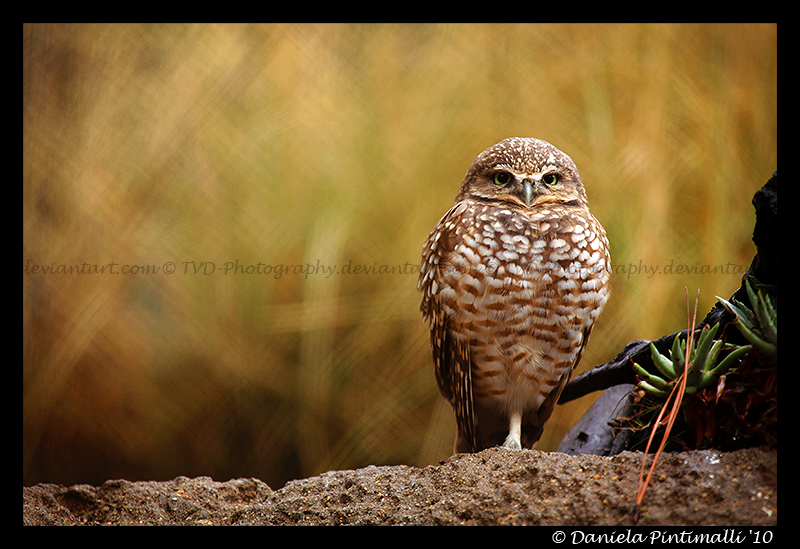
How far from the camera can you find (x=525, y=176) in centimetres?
138

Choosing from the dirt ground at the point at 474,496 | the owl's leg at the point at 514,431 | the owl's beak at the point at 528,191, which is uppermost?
the owl's beak at the point at 528,191

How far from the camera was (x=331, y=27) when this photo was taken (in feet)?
6.24

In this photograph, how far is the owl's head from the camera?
1.38 m

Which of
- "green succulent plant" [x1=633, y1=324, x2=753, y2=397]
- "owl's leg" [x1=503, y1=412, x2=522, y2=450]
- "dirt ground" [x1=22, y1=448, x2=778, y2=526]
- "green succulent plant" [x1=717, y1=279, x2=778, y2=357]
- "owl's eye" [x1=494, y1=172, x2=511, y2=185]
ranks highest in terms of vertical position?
"owl's eye" [x1=494, y1=172, x2=511, y2=185]

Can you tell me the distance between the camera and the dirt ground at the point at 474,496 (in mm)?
906

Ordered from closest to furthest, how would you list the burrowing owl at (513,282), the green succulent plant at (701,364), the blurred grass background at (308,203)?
the green succulent plant at (701,364)
the burrowing owl at (513,282)
the blurred grass background at (308,203)

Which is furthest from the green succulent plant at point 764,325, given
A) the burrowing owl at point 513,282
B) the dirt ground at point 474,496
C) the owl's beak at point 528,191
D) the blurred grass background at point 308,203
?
the blurred grass background at point 308,203

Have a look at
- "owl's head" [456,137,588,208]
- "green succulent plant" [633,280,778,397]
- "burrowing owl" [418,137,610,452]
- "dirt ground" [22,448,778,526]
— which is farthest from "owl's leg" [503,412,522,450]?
"owl's head" [456,137,588,208]

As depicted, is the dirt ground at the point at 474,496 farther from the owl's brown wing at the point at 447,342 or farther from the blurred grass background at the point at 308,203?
the blurred grass background at the point at 308,203

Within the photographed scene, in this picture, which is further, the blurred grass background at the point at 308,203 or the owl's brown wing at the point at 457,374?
the blurred grass background at the point at 308,203

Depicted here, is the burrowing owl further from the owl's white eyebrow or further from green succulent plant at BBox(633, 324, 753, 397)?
green succulent plant at BBox(633, 324, 753, 397)

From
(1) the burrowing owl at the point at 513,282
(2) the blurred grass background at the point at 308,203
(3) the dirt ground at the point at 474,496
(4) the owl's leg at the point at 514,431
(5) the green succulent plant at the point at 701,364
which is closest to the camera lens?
(3) the dirt ground at the point at 474,496
